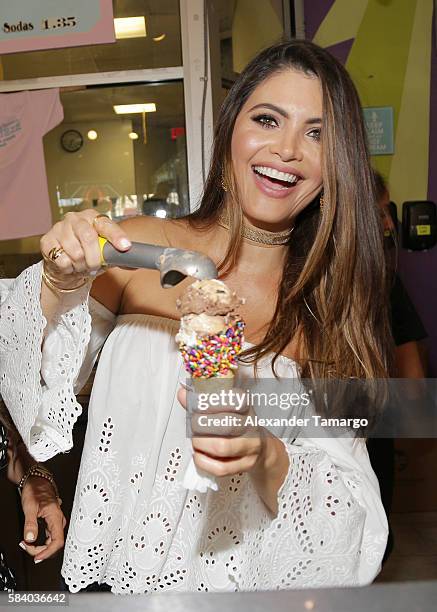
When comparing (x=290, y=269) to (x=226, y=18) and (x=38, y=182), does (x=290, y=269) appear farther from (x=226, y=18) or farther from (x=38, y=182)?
(x=226, y=18)

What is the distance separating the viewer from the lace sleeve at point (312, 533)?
1.63 feet

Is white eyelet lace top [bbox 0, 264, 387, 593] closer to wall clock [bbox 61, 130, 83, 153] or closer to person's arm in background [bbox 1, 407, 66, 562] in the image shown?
person's arm in background [bbox 1, 407, 66, 562]

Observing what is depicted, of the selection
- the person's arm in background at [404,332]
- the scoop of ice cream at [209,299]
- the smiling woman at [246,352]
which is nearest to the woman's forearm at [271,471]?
the smiling woman at [246,352]

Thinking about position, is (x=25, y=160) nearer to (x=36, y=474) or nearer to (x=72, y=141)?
(x=72, y=141)

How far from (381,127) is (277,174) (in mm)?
1063

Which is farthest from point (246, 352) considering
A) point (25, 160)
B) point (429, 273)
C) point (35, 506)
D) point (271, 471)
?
point (429, 273)

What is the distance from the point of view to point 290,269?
2.17 ft

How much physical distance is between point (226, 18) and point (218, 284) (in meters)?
0.99

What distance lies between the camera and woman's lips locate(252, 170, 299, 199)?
575 millimetres

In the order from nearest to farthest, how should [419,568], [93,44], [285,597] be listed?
[285,597] → [419,568] → [93,44]

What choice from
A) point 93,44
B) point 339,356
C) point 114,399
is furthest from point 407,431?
point 93,44

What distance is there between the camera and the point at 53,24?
970mm

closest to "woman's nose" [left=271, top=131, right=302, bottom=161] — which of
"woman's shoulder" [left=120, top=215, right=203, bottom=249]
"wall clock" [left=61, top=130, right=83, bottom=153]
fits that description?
"woman's shoulder" [left=120, top=215, right=203, bottom=249]

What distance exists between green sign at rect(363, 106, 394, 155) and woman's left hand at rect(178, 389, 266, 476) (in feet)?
4.18
